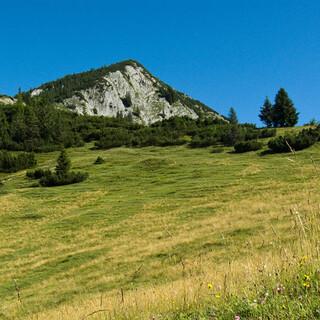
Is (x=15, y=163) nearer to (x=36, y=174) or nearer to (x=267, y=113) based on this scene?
(x=36, y=174)

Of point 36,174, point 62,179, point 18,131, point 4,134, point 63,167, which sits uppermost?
point 18,131

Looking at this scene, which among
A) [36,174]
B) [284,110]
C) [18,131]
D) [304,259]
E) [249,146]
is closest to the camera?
[304,259]

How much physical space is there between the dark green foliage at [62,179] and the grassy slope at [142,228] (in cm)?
139

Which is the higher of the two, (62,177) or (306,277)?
(306,277)

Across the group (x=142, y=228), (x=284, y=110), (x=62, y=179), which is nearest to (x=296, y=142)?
(x=62, y=179)

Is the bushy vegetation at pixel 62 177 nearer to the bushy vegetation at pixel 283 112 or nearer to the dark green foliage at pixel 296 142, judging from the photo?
the dark green foliage at pixel 296 142

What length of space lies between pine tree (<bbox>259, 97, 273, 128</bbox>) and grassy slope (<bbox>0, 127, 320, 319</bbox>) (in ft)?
129

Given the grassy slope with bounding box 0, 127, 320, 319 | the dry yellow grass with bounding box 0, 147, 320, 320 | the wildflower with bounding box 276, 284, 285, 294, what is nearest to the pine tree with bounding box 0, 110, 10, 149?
the grassy slope with bounding box 0, 127, 320, 319

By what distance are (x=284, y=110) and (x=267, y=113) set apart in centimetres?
534

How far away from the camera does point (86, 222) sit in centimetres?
2792

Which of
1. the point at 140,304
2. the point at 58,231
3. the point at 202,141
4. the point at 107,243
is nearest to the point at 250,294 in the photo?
the point at 140,304

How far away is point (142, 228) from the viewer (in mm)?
23766

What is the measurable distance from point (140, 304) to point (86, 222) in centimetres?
2331

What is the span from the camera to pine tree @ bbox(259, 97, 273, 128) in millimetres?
84938
